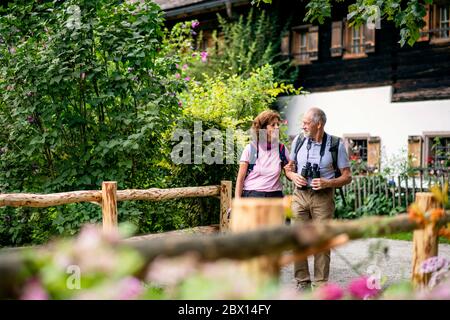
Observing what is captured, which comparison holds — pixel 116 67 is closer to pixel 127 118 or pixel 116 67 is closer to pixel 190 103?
pixel 127 118

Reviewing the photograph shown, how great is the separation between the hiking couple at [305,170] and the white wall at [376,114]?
898 cm

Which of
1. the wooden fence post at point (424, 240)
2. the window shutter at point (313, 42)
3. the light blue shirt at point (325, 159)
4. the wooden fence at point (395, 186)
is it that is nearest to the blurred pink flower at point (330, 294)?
the wooden fence post at point (424, 240)

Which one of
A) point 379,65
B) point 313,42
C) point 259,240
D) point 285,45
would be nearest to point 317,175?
point 259,240

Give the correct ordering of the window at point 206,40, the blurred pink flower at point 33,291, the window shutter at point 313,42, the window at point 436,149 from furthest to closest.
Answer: the window at point 206,40
the window shutter at point 313,42
the window at point 436,149
the blurred pink flower at point 33,291

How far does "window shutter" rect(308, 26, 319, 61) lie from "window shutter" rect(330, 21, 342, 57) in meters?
0.44

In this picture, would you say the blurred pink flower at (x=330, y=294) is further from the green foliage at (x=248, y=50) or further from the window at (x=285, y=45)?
the window at (x=285, y=45)

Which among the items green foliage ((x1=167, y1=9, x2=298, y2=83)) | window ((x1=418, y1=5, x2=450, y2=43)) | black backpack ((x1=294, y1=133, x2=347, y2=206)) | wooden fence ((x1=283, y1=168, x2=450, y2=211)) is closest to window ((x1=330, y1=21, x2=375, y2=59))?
green foliage ((x1=167, y1=9, x2=298, y2=83))

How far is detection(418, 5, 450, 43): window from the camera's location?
14.0 meters

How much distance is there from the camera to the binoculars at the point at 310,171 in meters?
5.68

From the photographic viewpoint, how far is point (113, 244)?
1.75 metres

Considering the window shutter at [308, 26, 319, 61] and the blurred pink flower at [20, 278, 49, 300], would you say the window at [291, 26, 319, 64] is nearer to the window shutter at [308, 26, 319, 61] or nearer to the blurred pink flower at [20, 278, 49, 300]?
the window shutter at [308, 26, 319, 61]

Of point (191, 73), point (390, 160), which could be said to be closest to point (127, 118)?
point (390, 160)

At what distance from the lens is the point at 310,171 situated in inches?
225
